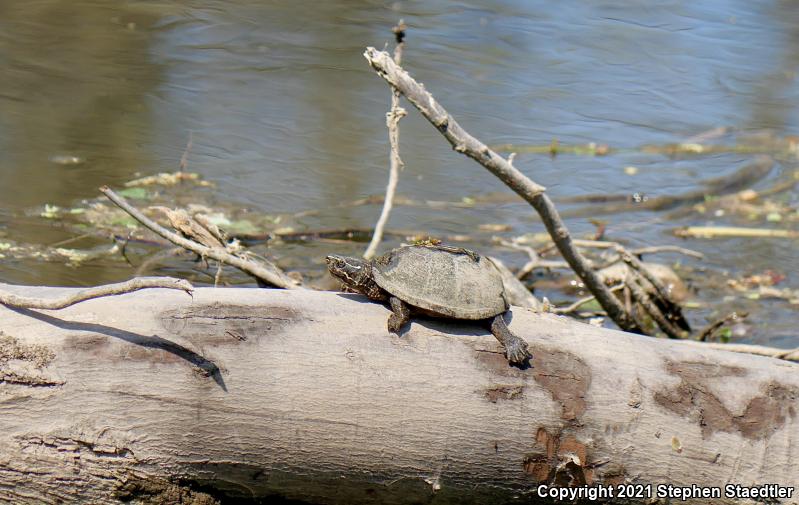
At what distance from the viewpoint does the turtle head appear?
3.21 meters

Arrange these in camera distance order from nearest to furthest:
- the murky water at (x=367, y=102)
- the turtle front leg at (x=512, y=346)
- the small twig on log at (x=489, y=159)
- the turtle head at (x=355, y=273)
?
the turtle front leg at (x=512, y=346)
the turtle head at (x=355, y=273)
the small twig on log at (x=489, y=159)
the murky water at (x=367, y=102)

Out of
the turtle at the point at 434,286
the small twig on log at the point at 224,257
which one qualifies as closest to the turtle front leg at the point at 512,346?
the turtle at the point at 434,286

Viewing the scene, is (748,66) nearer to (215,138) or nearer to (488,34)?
(488,34)

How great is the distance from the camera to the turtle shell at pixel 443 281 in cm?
311

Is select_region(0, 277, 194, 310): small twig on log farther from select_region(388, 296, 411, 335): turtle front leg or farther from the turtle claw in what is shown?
the turtle claw

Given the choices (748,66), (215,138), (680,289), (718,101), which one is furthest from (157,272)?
(748,66)

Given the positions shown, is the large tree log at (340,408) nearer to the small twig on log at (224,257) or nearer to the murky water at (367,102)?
the small twig on log at (224,257)

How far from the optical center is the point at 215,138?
7.90 metres

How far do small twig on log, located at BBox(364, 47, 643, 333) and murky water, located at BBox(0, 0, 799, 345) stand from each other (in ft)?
4.92

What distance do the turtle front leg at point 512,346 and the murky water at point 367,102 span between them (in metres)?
2.88

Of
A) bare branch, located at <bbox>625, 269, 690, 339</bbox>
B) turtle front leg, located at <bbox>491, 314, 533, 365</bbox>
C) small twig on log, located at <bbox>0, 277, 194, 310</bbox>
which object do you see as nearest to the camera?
small twig on log, located at <bbox>0, 277, 194, 310</bbox>

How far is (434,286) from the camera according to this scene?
3.16 meters

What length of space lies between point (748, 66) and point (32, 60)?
7.45m

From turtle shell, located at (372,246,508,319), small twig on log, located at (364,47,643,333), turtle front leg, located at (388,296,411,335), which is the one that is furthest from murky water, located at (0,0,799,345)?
turtle front leg, located at (388,296,411,335)
